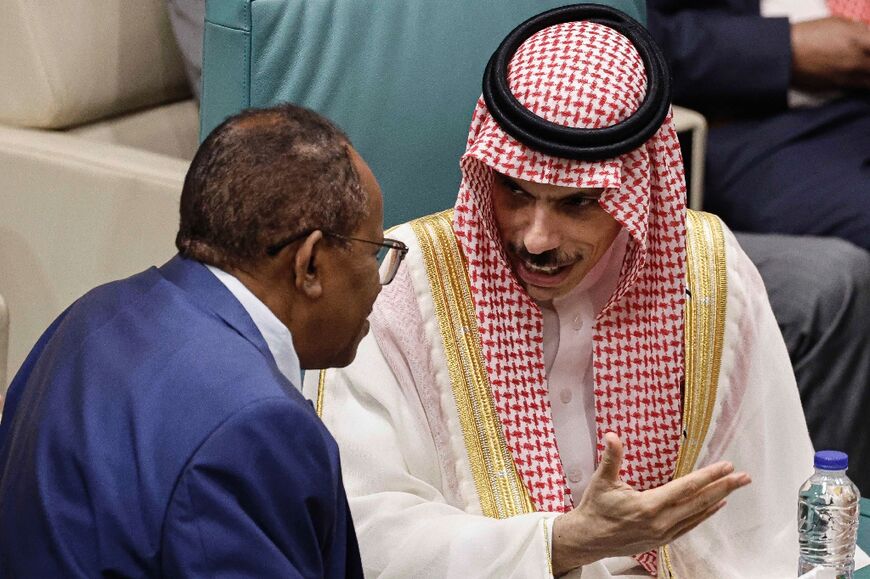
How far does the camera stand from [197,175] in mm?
1776

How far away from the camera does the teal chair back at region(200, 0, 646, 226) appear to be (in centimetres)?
274

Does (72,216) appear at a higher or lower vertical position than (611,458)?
lower

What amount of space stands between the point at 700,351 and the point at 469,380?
0.39 metres

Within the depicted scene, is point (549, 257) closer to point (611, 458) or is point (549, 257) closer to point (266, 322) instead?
point (611, 458)

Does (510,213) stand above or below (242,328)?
below

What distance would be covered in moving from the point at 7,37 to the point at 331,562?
1.91m

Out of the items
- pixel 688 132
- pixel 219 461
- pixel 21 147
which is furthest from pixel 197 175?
pixel 688 132

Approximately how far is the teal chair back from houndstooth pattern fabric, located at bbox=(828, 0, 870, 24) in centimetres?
139

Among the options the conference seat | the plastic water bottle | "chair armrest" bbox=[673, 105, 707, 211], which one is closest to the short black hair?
the plastic water bottle

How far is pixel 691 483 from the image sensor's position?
2.05m

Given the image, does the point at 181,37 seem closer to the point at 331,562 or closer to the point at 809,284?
the point at 809,284

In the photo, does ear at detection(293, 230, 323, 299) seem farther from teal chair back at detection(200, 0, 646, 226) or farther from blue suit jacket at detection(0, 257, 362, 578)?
teal chair back at detection(200, 0, 646, 226)

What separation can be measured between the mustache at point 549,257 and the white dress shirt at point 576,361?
0.32ft

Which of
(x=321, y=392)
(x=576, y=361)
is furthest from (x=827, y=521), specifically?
(x=321, y=392)
